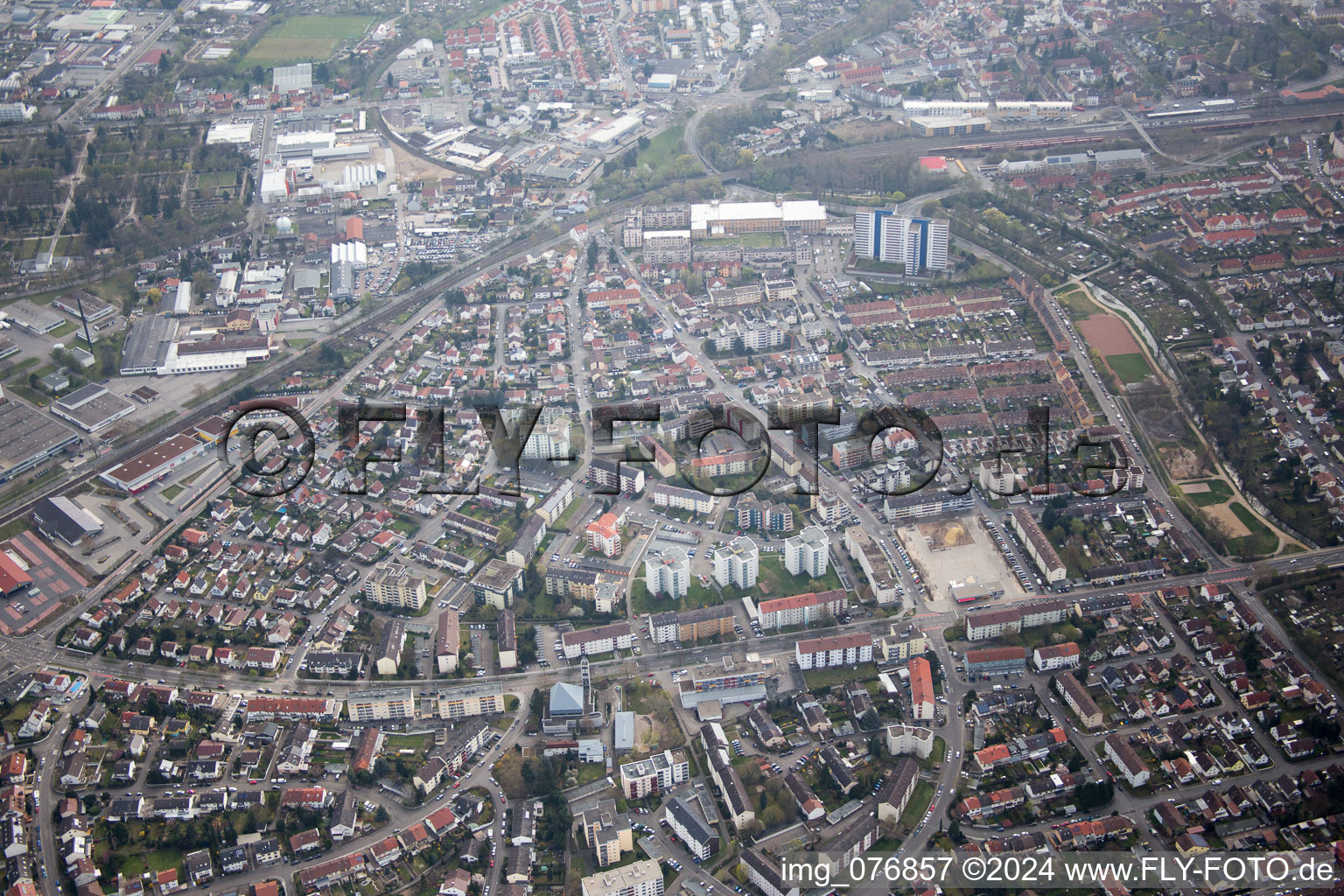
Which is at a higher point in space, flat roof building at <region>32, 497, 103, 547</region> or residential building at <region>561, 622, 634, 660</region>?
flat roof building at <region>32, 497, 103, 547</region>

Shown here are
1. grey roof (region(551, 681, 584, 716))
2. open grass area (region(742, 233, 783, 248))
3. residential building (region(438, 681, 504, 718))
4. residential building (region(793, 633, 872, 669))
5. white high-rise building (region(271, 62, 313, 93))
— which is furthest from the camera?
white high-rise building (region(271, 62, 313, 93))

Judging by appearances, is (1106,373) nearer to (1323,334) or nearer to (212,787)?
(1323,334)

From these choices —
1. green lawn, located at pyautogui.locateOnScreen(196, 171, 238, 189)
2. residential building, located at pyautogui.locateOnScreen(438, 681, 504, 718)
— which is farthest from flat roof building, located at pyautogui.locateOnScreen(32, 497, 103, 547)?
green lawn, located at pyautogui.locateOnScreen(196, 171, 238, 189)

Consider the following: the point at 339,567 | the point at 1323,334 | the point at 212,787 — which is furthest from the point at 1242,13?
the point at 212,787

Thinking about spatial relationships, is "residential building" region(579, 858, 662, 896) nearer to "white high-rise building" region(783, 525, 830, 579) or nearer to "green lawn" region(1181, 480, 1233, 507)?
"white high-rise building" region(783, 525, 830, 579)

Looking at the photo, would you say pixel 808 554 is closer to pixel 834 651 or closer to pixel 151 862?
pixel 834 651

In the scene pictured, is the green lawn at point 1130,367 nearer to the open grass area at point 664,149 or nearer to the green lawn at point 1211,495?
the green lawn at point 1211,495
